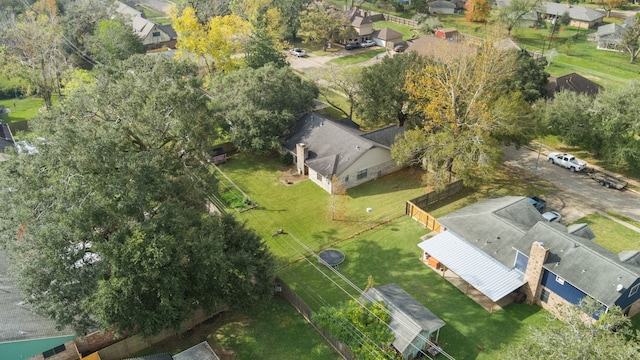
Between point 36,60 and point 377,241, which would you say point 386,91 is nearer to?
point 377,241

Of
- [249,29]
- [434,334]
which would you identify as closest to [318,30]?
[249,29]

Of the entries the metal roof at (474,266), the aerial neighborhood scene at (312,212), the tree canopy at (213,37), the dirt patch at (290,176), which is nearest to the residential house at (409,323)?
the aerial neighborhood scene at (312,212)

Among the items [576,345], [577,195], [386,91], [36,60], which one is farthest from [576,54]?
[36,60]

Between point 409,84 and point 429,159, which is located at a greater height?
point 409,84

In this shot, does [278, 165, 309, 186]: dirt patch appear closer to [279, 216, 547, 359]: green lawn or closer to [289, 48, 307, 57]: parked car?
[279, 216, 547, 359]: green lawn

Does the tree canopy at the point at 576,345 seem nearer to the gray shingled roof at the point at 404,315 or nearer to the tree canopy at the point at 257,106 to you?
the gray shingled roof at the point at 404,315

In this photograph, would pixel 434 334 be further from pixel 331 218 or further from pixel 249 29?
pixel 249 29

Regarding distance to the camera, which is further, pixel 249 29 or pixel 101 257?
pixel 249 29
